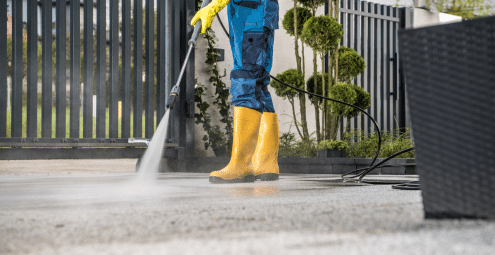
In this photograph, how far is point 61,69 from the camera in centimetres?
320

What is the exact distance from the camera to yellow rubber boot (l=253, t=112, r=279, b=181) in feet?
8.05

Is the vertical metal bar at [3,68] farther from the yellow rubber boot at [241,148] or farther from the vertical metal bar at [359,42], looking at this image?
the vertical metal bar at [359,42]

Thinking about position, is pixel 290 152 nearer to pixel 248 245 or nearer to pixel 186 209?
pixel 186 209

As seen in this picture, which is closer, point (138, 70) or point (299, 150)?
point (138, 70)

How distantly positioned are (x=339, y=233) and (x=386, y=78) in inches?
202

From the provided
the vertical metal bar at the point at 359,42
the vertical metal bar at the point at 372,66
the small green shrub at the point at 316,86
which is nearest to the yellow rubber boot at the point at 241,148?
the small green shrub at the point at 316,86

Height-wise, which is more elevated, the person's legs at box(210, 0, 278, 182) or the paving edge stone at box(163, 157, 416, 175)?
the person's legs at box(210, 0, 278, 182)

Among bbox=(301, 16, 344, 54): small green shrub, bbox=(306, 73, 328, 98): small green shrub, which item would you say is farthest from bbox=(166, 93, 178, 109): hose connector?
bbox=(306, 73, 328, 98): small green shrub

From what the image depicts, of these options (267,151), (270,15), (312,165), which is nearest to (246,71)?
(270,15)

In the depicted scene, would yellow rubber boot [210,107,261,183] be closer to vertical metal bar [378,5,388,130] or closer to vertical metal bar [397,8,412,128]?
vertical metal bar [378,5,388,130]

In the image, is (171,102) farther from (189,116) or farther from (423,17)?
(423,17)

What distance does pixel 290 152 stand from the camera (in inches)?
154

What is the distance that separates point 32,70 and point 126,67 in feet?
2.23

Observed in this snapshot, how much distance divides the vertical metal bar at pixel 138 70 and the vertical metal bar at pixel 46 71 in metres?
0.62
